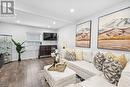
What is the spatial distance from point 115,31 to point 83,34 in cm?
152

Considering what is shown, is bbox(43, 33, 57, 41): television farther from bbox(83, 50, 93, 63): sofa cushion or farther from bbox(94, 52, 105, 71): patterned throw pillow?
bbox(94, 52, 105, 71): patterned throw pillow

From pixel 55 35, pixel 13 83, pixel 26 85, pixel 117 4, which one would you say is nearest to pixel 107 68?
pixel 117 4

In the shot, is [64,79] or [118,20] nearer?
[64,79]

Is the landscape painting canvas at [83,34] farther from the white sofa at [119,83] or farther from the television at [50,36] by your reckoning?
the television at [50,36]

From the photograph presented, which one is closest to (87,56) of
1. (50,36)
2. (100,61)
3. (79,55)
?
(79,55)

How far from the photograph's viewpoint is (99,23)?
309 cm

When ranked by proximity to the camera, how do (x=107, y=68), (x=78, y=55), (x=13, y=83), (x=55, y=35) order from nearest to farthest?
1. (x=107, y=68)
2. (x=13, y=83)
3. (x=78, y=55)
4. (x=55, y=35)

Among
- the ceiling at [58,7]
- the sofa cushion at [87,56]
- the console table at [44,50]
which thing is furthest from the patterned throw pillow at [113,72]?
A: the console table at [44,50]

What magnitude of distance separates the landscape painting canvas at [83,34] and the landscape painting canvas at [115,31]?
60cm

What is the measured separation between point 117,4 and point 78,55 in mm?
2245

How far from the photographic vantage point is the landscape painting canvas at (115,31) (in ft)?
7.46

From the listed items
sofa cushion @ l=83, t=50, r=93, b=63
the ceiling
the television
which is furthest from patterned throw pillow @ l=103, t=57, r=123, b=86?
the television

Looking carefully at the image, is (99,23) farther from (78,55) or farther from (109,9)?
(78,55)

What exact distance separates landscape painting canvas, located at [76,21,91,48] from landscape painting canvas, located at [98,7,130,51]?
600mm
